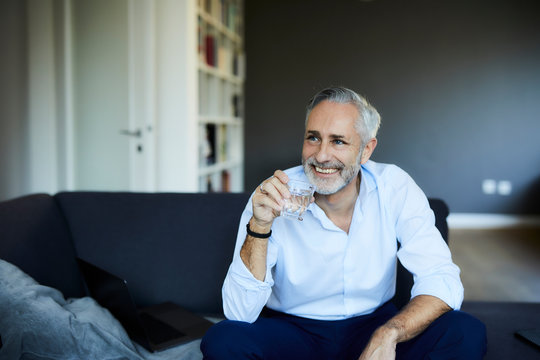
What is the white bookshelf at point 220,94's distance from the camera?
4.09 m

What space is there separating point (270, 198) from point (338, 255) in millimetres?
354

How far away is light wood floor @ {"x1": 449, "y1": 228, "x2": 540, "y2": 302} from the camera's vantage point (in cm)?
339

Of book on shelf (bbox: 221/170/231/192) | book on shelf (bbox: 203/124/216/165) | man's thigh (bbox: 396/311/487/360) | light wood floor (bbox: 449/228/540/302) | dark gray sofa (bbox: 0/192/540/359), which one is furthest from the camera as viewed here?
book on shelf (bbox: 221/170/231/192)

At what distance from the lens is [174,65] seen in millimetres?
3434

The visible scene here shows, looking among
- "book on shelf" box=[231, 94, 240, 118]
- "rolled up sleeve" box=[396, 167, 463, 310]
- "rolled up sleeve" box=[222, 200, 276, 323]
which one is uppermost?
"book on shelf" box=[231, 94, 240, 118]

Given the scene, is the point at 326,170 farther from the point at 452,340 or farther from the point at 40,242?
the point at 40,242

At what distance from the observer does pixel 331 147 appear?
61.3 inches

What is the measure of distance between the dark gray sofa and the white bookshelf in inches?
80.7

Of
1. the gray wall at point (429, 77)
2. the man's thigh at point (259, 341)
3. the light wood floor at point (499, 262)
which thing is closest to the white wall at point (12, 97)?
the man's thigh at point (259, 341)

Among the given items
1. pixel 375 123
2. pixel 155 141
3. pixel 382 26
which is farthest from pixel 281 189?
pixel 382 26

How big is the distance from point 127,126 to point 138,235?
1.70 metres

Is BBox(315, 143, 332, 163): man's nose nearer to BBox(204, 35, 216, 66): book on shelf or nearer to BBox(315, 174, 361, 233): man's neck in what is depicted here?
BBox(315, 174, 361, 233): man's neck

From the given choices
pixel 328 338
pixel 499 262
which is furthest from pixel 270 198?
pixel 499 262

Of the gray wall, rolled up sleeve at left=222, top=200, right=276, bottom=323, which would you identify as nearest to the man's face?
rolled up sleeve at left=222, top=200, right=276, bottom=323
